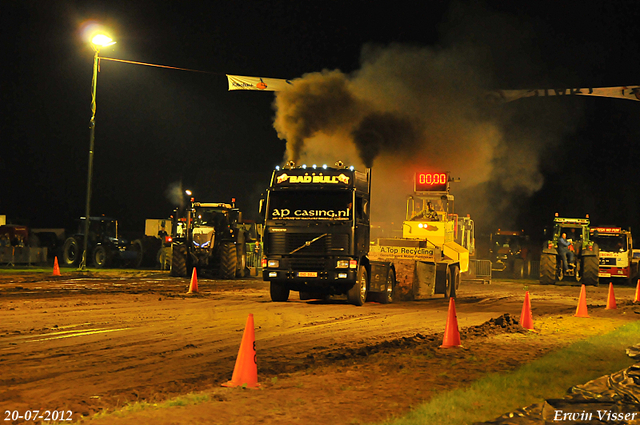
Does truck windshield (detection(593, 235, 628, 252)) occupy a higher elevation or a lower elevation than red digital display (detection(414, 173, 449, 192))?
lower

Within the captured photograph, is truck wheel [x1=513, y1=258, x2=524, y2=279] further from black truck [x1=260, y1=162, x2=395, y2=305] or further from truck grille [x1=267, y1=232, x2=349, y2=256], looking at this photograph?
truck grille [x1=267, y1=232, x2=349, y2=256]

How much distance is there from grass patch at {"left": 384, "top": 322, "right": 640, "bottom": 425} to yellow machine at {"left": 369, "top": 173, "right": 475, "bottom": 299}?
9.69m

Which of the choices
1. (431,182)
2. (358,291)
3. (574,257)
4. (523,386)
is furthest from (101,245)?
(523,386)

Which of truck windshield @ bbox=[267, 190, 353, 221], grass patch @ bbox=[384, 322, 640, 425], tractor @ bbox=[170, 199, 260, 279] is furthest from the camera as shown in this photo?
tractor @ bbox=[170, 199, 260, 279]

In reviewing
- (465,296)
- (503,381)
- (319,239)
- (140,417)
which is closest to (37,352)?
(140,417)

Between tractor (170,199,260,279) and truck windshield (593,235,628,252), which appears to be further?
truck windshield (593,235,628,252)

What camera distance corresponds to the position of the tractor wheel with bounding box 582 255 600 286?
31.0 meters

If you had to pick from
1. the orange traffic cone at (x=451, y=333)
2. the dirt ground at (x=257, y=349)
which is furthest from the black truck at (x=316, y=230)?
the orange traffic cone at (x=451, y=333)

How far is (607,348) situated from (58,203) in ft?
208

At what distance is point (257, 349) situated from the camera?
10.8 meters

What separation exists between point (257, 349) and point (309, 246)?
7.03m

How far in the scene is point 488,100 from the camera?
3366 centimetres

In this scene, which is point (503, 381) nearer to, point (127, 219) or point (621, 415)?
point (621, 415)

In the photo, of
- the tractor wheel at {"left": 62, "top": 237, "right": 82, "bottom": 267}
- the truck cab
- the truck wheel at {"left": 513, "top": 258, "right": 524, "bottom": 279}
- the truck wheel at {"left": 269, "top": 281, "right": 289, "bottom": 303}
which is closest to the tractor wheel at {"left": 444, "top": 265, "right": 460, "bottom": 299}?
the truck cab
